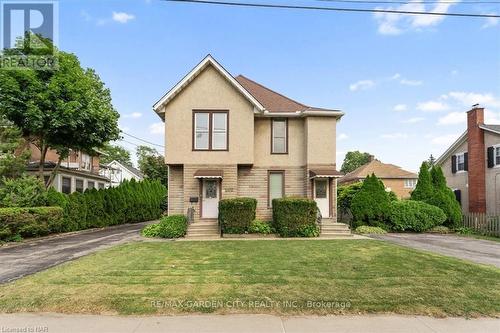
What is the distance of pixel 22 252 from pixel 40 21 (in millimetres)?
10020

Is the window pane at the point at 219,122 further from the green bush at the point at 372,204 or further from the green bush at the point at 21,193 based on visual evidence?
the green bush at the point at 21,193

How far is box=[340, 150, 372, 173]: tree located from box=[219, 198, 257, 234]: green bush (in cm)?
5959

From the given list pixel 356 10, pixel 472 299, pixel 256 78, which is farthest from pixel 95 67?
pixel 472 299

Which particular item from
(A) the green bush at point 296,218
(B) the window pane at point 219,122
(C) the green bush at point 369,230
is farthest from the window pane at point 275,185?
(C) the green bush at point 369,230

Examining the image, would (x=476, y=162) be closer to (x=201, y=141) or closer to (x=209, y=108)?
(x=209, y=108)

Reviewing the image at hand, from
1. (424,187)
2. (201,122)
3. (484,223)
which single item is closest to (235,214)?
(201,122)

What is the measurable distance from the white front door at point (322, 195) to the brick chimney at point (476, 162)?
12887 millimetres

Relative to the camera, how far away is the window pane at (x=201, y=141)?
15.7m

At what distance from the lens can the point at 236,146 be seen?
615 inches

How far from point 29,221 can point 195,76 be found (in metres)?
9.96

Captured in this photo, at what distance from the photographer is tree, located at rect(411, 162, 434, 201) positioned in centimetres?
1944

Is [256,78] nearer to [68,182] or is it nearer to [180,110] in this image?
[180,110]

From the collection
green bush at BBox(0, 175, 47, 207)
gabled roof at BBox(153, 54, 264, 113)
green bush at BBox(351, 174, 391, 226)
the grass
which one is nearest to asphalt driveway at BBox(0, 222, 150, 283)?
the grass

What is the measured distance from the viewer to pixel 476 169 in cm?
2253
